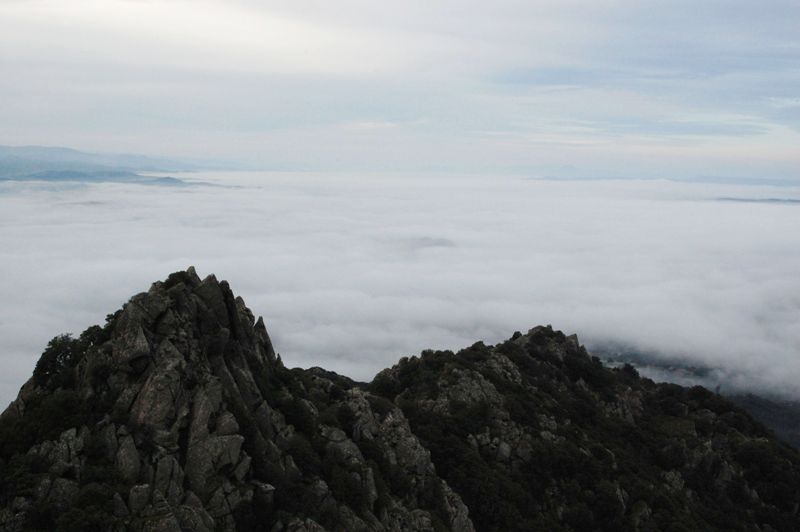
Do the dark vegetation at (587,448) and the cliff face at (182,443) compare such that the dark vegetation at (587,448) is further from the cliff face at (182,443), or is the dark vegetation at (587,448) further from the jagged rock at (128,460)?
the jagged rock at (128,460)

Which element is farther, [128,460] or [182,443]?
[182,443]

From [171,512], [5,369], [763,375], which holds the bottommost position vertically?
[763,375]

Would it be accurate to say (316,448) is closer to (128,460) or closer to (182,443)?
(182,443)

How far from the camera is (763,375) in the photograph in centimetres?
19325

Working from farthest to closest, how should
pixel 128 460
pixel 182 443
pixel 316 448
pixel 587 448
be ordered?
pixel 587 448
pixel 316 448
pixel 182 443
pixel 128 460

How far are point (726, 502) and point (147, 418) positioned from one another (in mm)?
50156

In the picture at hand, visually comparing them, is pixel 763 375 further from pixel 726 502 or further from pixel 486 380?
pixel 486 380

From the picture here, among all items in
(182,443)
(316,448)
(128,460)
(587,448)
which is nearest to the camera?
(128,460)

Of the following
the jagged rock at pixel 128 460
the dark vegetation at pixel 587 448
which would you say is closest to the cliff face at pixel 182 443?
the jagged rock at pixel 128 460

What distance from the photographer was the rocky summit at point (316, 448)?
25.2 meters

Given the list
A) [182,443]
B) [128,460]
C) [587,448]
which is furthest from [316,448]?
[587,448]

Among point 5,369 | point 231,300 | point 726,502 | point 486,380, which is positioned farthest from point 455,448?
point 5,369

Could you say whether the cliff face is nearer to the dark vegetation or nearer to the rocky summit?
the rocky summit

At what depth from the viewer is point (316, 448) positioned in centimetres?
3319
